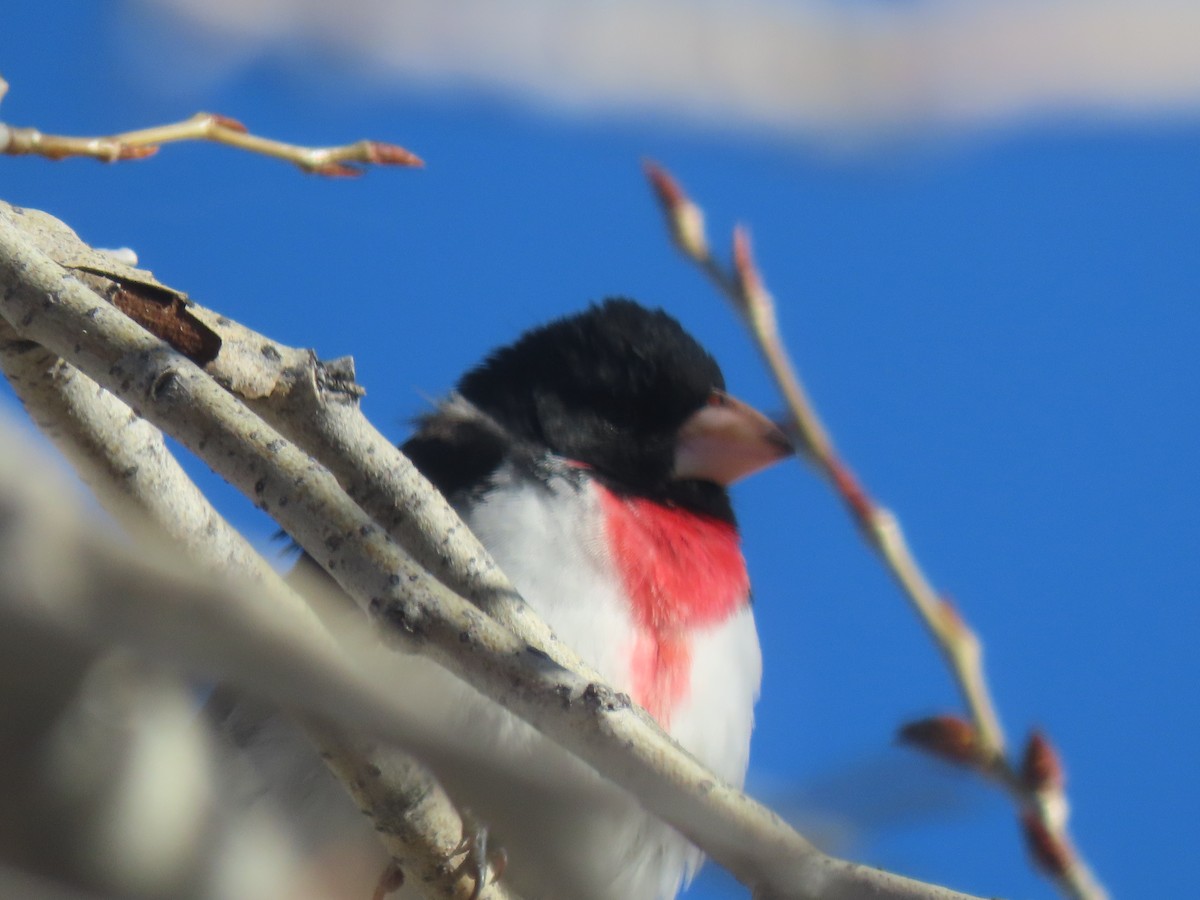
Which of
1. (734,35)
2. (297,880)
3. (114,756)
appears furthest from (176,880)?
(734,35)

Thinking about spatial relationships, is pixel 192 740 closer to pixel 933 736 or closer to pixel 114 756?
pixel 114 756

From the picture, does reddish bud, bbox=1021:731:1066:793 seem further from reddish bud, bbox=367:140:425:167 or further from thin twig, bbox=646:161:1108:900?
reddish bud, bbox=367:140:425:167

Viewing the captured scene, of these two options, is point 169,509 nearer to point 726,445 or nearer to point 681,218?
point 681,218

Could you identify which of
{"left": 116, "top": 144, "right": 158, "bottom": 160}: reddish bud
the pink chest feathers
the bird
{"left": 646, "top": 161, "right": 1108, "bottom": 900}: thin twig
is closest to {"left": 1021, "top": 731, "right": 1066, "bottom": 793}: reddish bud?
{"left": 646, "top": 161, "right": 1108, "bottom": 900}: thin twig

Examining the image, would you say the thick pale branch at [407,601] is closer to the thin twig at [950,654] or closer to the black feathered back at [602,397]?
the thin twig at [950,654]

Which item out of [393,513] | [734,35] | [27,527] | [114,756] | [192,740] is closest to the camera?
[27,527]

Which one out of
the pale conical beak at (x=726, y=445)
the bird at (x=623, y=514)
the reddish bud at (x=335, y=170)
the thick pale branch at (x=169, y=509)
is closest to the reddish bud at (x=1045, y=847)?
the bird at (x=623, y=514)
